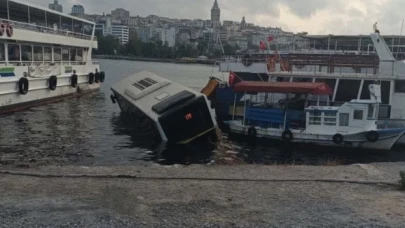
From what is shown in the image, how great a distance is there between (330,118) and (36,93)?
19321 millimetres

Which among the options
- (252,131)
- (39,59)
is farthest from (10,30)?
(252,131)

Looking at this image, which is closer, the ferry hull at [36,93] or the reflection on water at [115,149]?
the reflection on water at [115,149]

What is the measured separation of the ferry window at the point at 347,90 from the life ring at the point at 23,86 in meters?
18.3

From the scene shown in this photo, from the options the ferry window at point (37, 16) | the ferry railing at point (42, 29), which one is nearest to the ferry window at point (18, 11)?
the ferry window at point (37, 16)

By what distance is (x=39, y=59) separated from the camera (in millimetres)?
31703

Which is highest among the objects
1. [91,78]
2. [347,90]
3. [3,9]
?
[3,9]

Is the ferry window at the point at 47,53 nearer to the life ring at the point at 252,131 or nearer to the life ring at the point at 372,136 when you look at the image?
the life ring at the point at 252,131

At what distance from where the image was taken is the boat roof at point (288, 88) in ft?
65.3

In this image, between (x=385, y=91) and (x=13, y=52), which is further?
(x=13, y=52)

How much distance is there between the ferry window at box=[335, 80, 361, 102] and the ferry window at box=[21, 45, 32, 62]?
19981 millimetres

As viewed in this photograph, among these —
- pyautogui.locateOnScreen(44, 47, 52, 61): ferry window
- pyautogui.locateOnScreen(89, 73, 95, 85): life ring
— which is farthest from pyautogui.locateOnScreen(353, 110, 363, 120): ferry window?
pyautogui.locateOnScreen(89, 73, 95, 85): life ring

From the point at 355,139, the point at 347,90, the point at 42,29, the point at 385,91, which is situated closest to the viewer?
the point at 355,139

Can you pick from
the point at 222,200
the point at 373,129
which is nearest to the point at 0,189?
the point at 222,200

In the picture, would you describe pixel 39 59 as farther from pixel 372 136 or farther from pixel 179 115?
pixel 372 136
